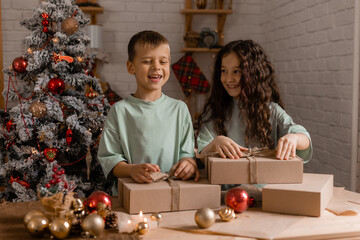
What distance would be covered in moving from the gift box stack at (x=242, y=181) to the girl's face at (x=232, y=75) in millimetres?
519

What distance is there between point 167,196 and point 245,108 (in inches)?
29.8

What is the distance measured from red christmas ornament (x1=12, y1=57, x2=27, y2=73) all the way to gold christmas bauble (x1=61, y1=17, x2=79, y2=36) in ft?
1.08

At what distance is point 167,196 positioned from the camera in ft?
4.17

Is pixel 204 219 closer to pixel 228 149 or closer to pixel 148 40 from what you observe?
pixel 228 149

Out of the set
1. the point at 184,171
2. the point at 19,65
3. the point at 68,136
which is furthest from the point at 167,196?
the point at 19,65

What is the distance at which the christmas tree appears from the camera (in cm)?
255

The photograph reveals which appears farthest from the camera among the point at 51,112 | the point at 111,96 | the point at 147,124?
the point at 111,96

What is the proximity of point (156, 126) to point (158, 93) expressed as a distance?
156 millimetres

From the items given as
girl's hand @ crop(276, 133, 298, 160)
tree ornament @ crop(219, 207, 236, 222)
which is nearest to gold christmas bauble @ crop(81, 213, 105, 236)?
tree ornament @ crop(219, 207, 236, 222)

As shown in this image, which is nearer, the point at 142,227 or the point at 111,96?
the point at 142,227

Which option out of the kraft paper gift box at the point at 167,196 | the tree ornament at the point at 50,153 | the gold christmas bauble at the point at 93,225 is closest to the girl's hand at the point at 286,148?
the kraft paper gift box at the point at 167,196

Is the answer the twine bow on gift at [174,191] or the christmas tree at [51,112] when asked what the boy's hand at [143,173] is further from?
the christmas tree at [51,112]

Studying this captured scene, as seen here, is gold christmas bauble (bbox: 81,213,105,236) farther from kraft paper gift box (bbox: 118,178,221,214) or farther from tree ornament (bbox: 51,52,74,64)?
tree ornament (bbox: 51,52,74,64)

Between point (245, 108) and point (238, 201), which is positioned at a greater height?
point (245, 108)
